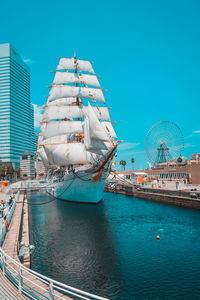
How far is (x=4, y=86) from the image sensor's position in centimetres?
18038

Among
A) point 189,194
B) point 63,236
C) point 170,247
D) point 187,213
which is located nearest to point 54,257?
point 63,236

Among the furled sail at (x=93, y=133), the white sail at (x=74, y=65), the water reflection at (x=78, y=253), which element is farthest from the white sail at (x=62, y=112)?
the water reflection at (x=78, y=253)

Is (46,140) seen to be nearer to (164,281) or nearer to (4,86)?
(164,281)

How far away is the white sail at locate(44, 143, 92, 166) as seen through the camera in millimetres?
44469

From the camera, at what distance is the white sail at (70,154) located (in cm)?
4447

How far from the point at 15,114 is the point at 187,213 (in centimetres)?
18011

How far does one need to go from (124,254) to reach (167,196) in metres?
23.9

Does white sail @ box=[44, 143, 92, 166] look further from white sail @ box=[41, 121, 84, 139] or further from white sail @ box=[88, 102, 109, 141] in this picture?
white sail @ box=[88, 102, 109, 141]

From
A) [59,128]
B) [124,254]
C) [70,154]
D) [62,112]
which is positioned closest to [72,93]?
[62,112]

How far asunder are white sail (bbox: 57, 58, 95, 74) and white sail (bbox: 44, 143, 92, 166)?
2748cm

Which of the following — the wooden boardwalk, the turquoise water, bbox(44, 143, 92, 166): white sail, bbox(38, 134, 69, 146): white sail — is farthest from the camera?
bbox(38, 134, 69, 146): white sail

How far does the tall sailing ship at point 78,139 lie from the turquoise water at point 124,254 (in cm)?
1055

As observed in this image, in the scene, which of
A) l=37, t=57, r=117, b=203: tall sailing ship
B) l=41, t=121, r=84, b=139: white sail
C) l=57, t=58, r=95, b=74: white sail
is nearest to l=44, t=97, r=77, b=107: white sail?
l=37, t=57, r=117, b=203: tall sailing ship

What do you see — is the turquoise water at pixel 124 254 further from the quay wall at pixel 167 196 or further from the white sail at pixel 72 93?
the white sail at pixel 72 93
